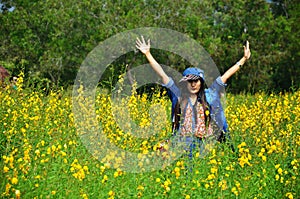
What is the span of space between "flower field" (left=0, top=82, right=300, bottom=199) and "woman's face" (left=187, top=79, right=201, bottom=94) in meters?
0.55

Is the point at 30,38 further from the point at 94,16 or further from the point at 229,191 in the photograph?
the point at 229,191

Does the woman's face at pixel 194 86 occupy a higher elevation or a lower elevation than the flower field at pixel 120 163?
higher

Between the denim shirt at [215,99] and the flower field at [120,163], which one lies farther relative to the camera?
the denim shirt at [215,99]

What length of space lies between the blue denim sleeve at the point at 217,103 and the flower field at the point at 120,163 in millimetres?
174

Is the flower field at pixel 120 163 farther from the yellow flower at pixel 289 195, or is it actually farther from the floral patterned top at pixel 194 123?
the floral patterned top at pixel 194 123

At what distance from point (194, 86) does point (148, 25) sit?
1506 centimetres

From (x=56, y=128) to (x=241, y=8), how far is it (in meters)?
21.4

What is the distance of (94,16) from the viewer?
21.1m

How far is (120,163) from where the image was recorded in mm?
3965

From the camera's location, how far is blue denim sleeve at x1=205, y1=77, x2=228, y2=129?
5.03 meters

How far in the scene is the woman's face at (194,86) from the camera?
521 cm

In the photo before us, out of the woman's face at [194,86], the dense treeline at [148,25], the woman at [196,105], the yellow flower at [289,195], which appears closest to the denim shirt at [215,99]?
the woman at [196,105]

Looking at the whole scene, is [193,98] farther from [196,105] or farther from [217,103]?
[217,103]

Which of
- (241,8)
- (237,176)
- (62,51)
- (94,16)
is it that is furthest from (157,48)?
(237,176)
